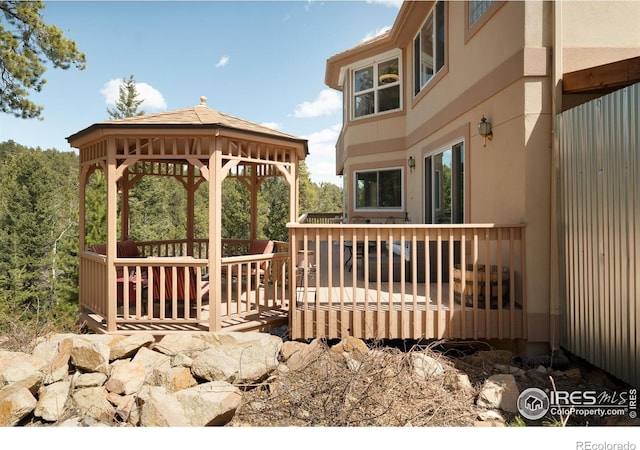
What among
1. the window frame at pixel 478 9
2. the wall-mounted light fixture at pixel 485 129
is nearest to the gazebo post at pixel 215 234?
the wall-mounted light fixture at pixel 485 129

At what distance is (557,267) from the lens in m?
4.81

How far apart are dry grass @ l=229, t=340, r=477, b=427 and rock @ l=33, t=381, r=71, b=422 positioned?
1745 millimetres

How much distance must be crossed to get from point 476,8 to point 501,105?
226 cm

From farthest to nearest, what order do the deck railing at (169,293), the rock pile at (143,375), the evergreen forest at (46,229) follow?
1. the evergreen forest at (46,229)
2. the deck railing at (169,293)
3. the rock pile at (143,375)

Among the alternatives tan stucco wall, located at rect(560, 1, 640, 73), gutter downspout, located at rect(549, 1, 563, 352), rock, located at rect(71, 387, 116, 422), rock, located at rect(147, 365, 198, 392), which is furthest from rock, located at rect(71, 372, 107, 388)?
tan stucco wall, located at rect(560, 1, 640, 73)

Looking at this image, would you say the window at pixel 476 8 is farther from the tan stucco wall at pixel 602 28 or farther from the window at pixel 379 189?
the window at pixel 379 189

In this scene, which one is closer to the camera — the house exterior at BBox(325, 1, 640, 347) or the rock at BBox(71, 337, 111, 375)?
the rock at BBox(71, 337, 111, 375)

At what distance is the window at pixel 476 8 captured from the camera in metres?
6.23

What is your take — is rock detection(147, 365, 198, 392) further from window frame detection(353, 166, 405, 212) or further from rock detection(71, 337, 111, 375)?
window frame detection(353, 166, 405, 212)

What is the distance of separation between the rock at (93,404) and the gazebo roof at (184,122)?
12.0 ft

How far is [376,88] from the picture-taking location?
11352 millimetres

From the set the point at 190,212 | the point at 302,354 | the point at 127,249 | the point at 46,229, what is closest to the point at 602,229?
the point at 302,354

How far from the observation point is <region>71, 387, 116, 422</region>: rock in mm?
3721
